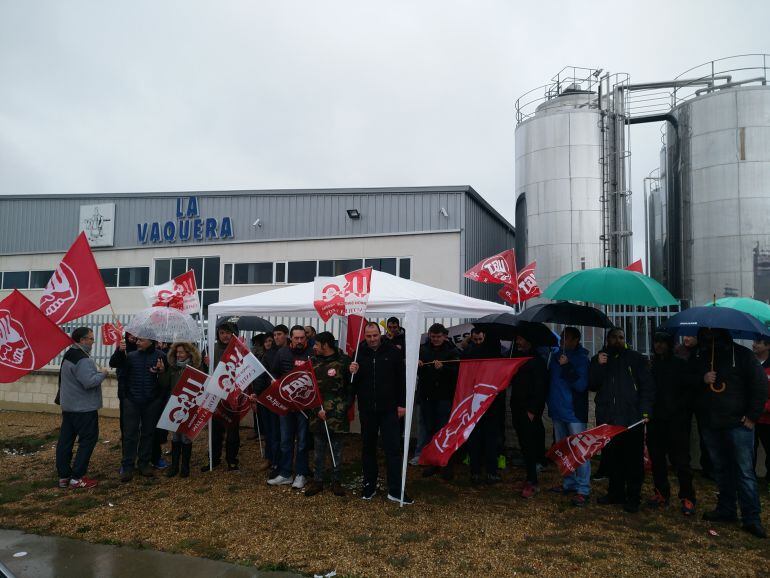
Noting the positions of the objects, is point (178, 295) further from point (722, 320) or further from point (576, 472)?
point (722, 320)

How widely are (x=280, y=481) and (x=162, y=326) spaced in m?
2.45

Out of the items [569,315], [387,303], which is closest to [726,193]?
[569,315]

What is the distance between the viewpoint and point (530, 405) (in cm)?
666

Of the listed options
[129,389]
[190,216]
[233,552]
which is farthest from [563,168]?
[190,216]

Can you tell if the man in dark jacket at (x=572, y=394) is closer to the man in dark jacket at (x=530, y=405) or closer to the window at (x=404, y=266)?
the man in dark jacket at (x=530, y=405)

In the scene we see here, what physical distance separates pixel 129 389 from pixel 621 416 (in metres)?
6.07

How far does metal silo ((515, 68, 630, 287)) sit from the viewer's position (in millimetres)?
13414

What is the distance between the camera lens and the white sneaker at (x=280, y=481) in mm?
7043

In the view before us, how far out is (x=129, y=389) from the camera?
24.2 feet

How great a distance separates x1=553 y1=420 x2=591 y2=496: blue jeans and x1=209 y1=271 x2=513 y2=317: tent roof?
1.82 m

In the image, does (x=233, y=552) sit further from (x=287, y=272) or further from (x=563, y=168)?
(x=287, y=272)

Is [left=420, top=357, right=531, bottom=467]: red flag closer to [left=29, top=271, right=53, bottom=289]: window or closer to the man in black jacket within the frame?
the man in black jacket

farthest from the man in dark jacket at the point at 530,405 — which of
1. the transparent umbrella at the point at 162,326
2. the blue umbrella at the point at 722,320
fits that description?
the transparent umbrella at the point at 162,326

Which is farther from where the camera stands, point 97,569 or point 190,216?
point 190,216
